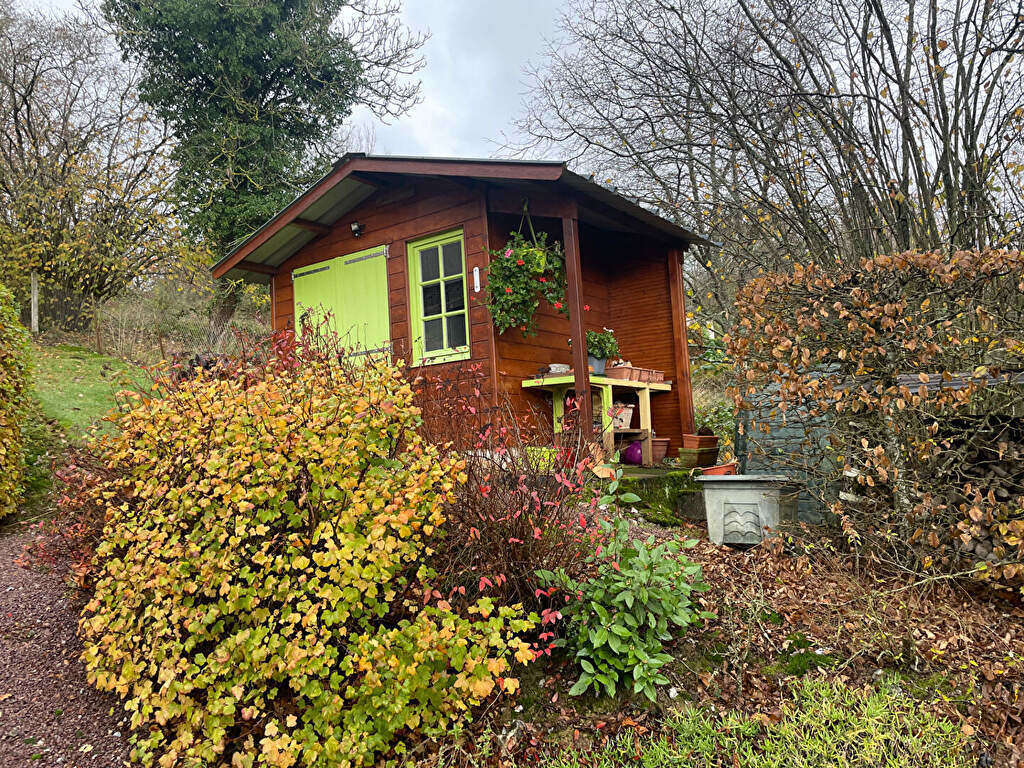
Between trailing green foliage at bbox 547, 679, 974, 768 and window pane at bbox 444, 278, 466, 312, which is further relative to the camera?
window pane at bbox 444, 278, 466, 312

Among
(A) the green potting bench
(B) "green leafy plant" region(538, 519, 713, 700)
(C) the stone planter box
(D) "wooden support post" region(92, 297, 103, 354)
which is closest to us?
(B) "green leafy plant" region(538, 519, 713, 700)

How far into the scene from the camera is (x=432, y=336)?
7.26 m

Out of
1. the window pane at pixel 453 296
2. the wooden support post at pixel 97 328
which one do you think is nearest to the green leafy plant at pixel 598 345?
the window pane at pixel 453 296

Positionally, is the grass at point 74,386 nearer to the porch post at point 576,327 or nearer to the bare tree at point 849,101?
the porch post at point 576,327

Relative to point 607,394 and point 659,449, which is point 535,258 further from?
point 659,449

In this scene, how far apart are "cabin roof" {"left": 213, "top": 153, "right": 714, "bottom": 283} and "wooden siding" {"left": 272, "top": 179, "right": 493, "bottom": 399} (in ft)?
0.76

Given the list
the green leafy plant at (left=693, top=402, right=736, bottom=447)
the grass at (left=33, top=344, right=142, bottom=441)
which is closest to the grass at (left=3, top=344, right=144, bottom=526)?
the grass at (left=33, top=344, right=142, bottom=441)

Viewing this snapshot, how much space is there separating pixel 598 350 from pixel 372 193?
11.0 feet

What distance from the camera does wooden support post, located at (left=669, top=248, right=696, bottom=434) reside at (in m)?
7.62

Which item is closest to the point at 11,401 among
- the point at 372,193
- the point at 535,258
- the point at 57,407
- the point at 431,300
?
the point at 57,407

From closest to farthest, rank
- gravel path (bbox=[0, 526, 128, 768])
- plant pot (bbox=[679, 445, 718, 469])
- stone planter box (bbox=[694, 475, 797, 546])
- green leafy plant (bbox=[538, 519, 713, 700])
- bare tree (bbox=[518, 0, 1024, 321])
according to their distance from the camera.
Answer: gravel path (bbox=[0, 526, 128, 768]) < green leafy plant (bbox=[538, 519, 713, 700]) < stone planter box (bbox=[694, 475, 797, 546]) < bare tree (bbox=[518, 0, 1024, 321]) < plant pot (bbox=[679, 445, 718, 469])

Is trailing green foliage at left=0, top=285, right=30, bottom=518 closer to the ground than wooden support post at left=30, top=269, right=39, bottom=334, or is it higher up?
closer to the ground

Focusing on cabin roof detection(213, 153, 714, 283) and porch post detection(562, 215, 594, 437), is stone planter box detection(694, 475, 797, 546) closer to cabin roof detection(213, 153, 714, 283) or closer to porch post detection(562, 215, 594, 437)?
porch post detection(562, 215, 594, 437)

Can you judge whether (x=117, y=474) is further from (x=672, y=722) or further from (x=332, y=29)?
(x=332, y=29)
